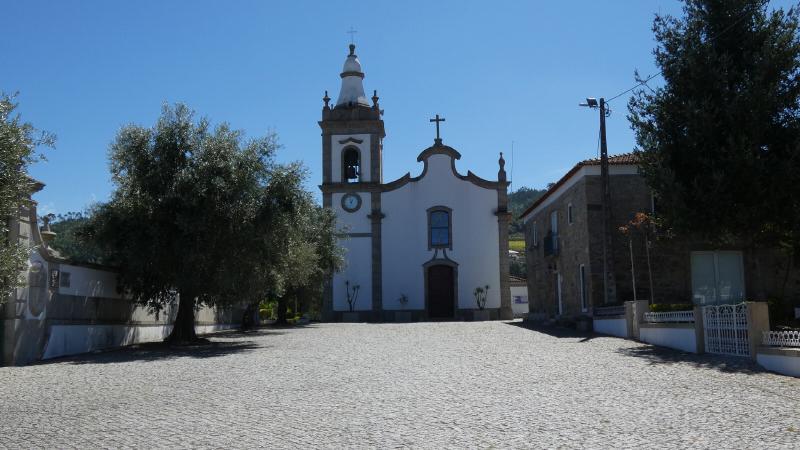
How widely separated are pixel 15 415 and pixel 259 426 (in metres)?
3.14

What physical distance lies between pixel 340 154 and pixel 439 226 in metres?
6.22

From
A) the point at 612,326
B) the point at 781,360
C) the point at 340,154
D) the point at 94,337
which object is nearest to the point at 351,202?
the point at 340,154

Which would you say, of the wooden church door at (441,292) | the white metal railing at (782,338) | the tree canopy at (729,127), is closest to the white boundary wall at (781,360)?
the white metal railing at (782,338)

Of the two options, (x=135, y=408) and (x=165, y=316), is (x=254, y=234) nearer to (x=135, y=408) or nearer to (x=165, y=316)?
(x=165, y=316)

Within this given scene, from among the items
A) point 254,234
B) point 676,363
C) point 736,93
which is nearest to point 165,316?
point 254,234

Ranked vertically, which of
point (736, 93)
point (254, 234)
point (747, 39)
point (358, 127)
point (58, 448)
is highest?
point (358, 127)

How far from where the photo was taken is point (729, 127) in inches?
591

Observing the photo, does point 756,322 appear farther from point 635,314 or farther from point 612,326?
point 612,326

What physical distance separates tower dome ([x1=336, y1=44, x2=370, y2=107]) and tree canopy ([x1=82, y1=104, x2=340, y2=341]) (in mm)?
19862

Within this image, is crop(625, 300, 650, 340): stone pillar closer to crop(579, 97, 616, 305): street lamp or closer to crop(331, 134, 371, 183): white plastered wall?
crop(579, 97, 616, 305): street lamp

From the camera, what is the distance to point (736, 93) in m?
15.0

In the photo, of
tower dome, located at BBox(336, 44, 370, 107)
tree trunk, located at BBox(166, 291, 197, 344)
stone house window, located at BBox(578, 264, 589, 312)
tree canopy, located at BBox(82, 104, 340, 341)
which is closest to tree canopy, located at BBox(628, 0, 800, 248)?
stone house window, located at BBox(578, 264, 589, 312)

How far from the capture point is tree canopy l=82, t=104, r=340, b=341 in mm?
15898

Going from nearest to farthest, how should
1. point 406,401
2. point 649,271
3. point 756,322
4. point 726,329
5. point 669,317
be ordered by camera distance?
point 406,401
point 756,322
point 726,329
point 669,317
point 649,271
